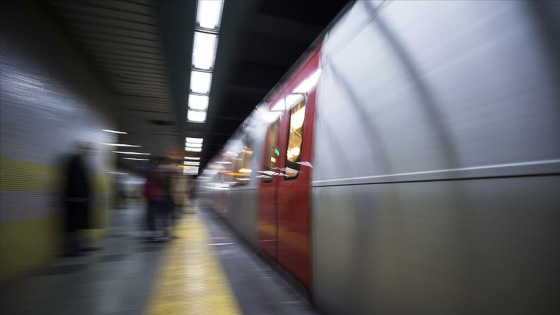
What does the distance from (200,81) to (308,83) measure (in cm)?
463

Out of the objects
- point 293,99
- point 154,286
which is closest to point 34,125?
point 154,286

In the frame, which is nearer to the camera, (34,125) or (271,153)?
(34,125)

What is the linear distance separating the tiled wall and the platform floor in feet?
1.45

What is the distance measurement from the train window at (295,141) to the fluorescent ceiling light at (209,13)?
187cm

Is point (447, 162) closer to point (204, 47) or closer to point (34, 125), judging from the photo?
point (34, 125)

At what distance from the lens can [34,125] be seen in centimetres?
381

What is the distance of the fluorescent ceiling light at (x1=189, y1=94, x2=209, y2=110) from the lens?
26.8ft

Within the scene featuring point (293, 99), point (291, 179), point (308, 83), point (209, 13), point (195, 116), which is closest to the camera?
point (308, 83)

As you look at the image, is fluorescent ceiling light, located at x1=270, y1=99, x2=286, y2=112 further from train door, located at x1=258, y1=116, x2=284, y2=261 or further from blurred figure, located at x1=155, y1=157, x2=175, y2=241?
blurred figure, located at x1=155, y1=157, x2=175, y2=241

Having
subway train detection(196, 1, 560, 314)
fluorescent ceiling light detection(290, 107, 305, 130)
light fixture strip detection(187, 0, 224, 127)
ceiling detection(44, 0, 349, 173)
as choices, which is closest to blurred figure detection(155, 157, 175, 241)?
ceiling detection(44, 0, 349, 173)

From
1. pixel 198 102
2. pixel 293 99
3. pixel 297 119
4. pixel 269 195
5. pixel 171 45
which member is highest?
pixel 198 102

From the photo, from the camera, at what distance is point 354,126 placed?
2037 millimetres

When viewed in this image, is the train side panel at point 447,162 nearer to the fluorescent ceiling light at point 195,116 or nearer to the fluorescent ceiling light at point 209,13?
the fluorescent ceiling light at point 209,13

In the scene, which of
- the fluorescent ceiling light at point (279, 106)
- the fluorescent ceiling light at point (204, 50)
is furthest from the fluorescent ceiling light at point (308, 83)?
the fluorescent ceiling light at point (204, 50)
